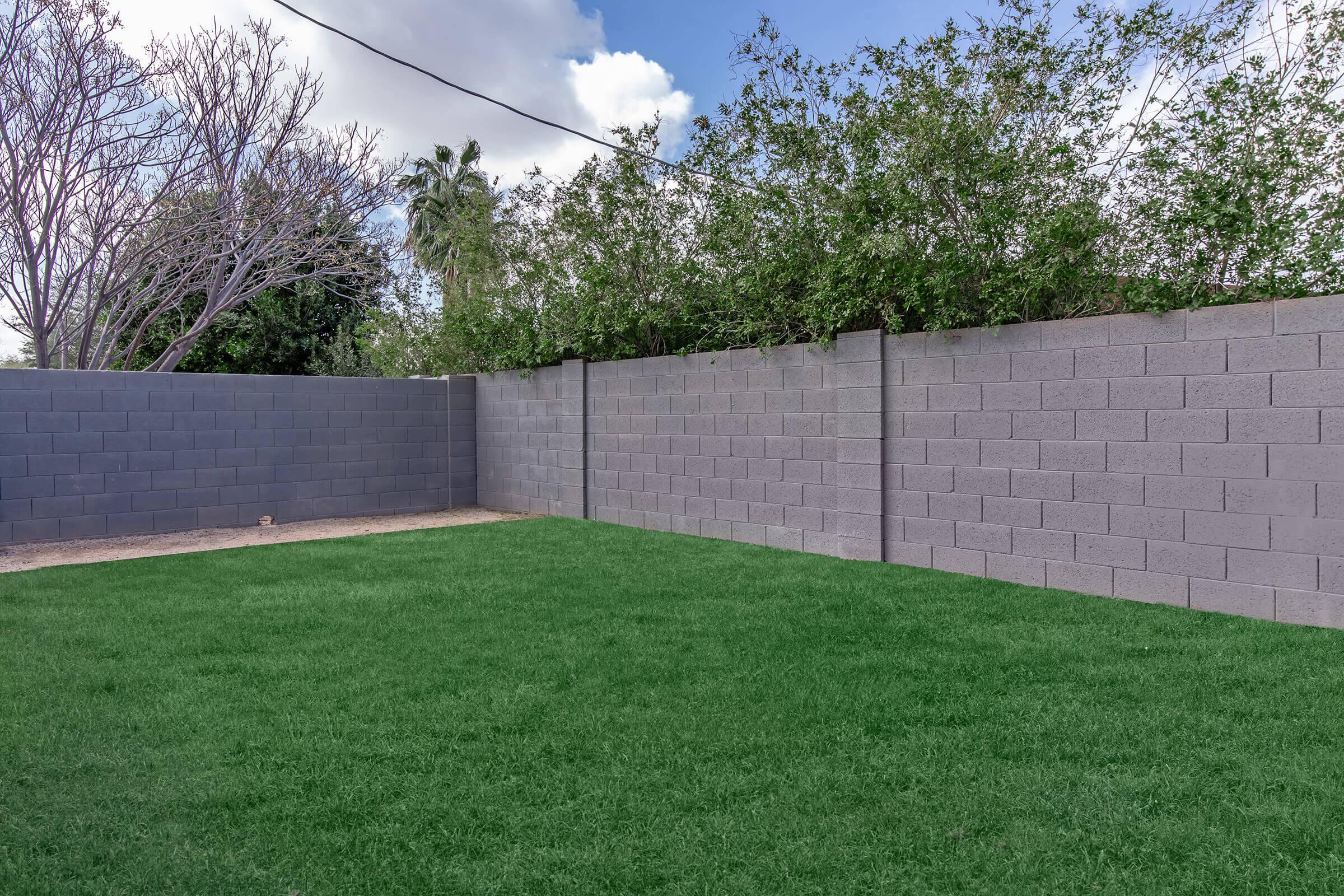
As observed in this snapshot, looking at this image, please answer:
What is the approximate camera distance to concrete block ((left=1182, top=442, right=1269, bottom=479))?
15.7 ft

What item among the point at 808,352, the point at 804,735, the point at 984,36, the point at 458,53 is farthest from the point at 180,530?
the point at 984,36

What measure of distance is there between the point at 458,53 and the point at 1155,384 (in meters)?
8.13

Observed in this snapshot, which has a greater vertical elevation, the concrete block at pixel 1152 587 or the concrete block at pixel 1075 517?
the concrete block at pixel 1075 517

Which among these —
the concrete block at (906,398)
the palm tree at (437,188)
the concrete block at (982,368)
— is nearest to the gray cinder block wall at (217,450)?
the concrete block at (906,398)

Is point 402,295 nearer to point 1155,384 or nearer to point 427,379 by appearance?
point 427,379

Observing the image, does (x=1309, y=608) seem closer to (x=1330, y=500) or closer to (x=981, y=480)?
(x=1330, y=500)

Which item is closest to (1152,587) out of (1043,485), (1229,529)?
(1229,529)

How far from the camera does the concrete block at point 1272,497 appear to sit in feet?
15.1

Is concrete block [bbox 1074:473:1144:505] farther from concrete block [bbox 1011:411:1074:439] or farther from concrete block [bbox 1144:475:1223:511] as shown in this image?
concrete block [bbox 1011:411:1074:439]

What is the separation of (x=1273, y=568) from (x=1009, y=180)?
2885 millimetres

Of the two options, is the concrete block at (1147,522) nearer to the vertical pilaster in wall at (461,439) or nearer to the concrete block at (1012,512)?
the concrete block at (1012,512)

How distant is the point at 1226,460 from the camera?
16.1 feet

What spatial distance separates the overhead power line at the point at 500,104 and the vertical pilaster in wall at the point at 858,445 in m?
2.17

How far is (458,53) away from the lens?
9.90 metres
